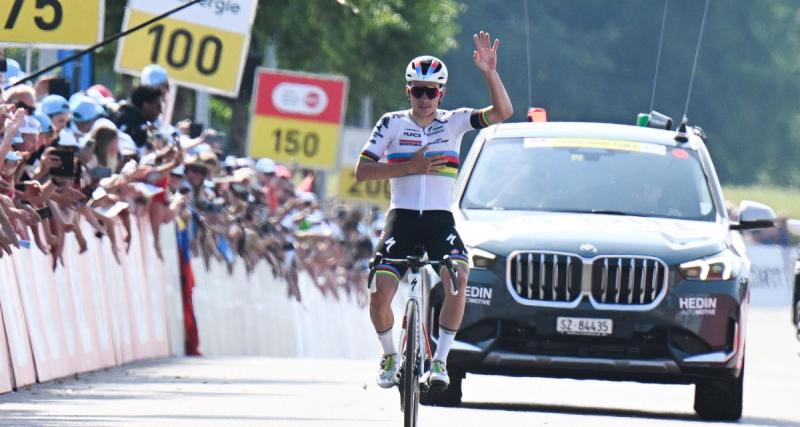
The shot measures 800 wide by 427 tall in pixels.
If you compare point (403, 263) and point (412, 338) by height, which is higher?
point (403, 263)

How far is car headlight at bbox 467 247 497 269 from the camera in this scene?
15039 mm

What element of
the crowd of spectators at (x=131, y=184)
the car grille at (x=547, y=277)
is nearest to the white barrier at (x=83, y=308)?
the crowd of spectators at (x=131, y=184)

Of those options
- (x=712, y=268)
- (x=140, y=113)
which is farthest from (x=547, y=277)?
(x=140, y=113)

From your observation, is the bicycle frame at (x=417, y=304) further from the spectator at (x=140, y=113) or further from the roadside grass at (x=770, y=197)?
the roadside grass at (x=770, y=197)

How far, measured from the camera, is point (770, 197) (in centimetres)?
9006

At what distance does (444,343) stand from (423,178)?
89 centimetres

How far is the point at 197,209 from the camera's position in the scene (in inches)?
958

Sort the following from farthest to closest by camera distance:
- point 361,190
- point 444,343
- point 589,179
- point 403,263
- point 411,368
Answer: point 361,190 < point 589,179 < point 444,343 < point 403,263 < point 411,368

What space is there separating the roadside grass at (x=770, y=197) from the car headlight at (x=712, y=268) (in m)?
66.6

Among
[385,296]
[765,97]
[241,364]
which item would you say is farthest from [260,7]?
[765,97]

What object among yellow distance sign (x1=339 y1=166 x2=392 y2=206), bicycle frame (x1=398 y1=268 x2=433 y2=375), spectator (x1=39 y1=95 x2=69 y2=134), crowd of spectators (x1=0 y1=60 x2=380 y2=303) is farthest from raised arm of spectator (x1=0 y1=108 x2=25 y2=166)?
yellow distance sign (x1=339 y1=166 x2=392 y2=206)

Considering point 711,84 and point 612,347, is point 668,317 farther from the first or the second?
point 711,84

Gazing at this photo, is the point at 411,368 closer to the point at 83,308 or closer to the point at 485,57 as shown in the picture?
the point at 485,57

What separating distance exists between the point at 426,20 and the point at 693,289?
30.6 meters
